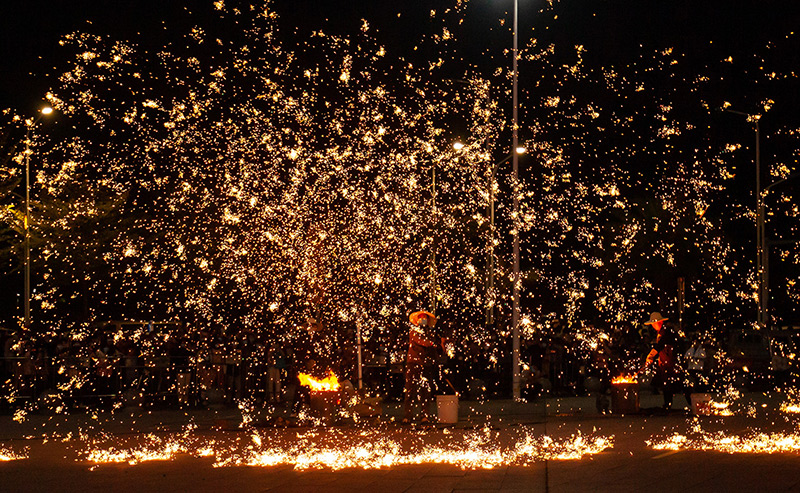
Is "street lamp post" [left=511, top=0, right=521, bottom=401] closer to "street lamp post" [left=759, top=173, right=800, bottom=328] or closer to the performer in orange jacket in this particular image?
the performer in orange jacket

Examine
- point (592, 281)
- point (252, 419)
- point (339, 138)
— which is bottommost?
point (252, 419)

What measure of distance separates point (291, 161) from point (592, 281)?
16170mm

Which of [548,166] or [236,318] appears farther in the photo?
[548,166]

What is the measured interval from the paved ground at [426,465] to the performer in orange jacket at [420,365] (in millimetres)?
551

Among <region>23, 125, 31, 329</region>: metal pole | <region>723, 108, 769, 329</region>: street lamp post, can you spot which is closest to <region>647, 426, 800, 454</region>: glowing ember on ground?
<region>23, 125, 31, 329</region>: metal pole

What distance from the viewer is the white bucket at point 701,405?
57.9 feet

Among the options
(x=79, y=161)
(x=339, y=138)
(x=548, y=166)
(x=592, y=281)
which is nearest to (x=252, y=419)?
(x=339, y=138)

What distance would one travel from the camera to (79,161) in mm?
33062

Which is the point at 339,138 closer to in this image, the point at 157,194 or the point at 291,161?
the point at 291,161

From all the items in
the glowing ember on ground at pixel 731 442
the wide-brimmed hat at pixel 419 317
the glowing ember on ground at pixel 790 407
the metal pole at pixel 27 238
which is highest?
the metal pole at pixel 27 238

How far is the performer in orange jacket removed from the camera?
16.8 metres

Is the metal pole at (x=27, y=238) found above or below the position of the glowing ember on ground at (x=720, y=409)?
above

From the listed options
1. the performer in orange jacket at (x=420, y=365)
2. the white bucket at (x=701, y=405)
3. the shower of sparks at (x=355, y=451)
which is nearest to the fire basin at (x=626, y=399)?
the white bucket at (x=701, y=405)

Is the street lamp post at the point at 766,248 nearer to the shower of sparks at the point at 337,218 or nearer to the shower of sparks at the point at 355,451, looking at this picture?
the shower of sparks at the point at 337,218
